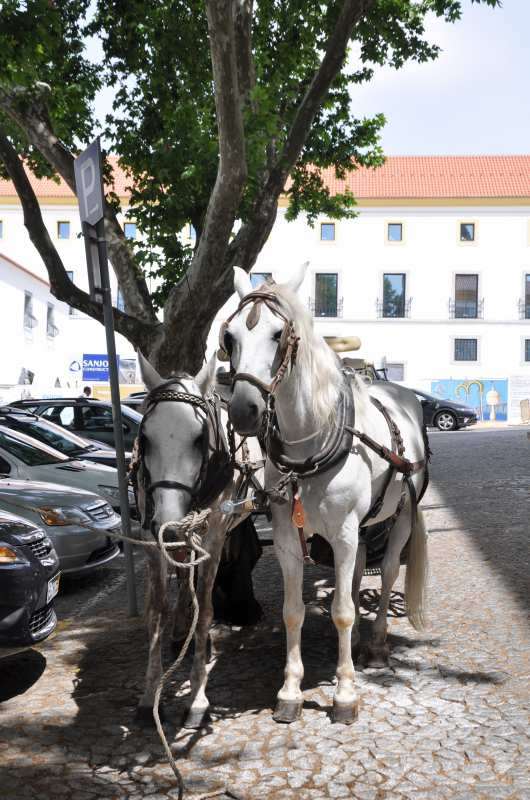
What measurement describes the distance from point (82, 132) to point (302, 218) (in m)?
31.9

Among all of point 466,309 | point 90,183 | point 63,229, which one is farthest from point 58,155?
point 63,229

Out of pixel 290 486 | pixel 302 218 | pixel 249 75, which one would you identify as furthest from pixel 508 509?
pixel 302 218

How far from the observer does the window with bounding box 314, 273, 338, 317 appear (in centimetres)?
4325

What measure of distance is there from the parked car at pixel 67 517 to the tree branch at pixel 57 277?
10.5 ft

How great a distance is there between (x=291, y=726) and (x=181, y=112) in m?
9.10

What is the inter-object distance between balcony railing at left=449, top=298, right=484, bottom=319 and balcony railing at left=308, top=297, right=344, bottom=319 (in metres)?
→ 5.88

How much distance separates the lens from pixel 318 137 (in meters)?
13.6

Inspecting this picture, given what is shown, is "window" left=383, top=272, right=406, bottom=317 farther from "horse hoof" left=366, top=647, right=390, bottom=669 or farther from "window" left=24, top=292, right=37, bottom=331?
"horse hoof" left=366, top=647, right=390, bottom=669

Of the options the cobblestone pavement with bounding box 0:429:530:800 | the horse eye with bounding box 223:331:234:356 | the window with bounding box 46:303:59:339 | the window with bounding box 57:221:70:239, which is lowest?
the cobblestone pavement with bounding box 0:429:530:800

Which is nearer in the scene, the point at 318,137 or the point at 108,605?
the point at 108,605

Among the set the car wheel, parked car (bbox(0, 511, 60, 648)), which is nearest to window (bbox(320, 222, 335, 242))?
the car wheel

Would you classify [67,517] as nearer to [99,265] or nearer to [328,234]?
[99,265]

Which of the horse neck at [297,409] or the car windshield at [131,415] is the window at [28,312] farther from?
the horse neck at [297,409]

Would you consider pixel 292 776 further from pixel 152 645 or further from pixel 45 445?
pixel 45 445
